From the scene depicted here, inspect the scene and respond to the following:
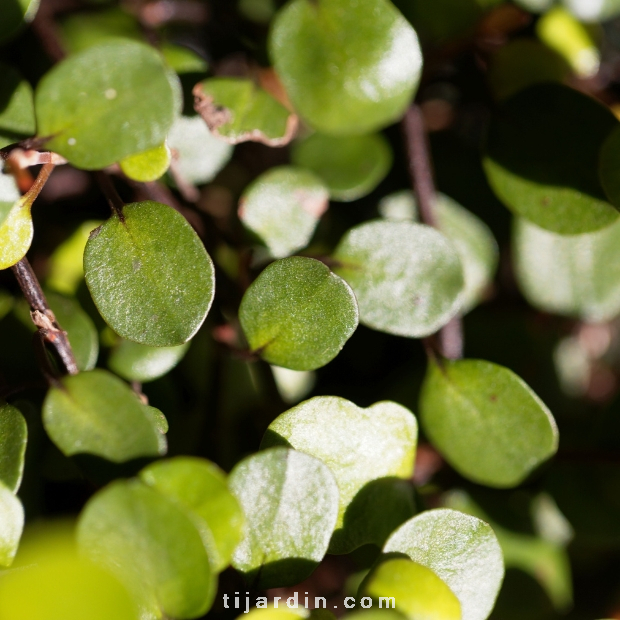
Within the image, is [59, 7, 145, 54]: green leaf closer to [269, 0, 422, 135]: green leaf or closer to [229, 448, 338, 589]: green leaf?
[269, 0, 422, 135]: green leaf

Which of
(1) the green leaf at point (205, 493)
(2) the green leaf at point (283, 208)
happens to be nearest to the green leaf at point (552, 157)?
(2) the green leaf at point (283, 208)

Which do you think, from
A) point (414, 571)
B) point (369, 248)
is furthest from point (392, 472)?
point (369, 248)

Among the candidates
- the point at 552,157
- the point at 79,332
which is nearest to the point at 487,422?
the point at 552,157

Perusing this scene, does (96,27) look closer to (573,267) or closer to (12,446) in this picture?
(12,446)

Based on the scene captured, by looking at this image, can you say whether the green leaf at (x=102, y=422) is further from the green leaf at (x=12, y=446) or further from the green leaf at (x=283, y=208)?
the green leaf at (x=283, y=208)

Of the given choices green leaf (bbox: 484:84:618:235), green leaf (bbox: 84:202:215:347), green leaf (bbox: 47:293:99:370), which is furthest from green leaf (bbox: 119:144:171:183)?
green leaf (bbox: 484:84:618:235)
